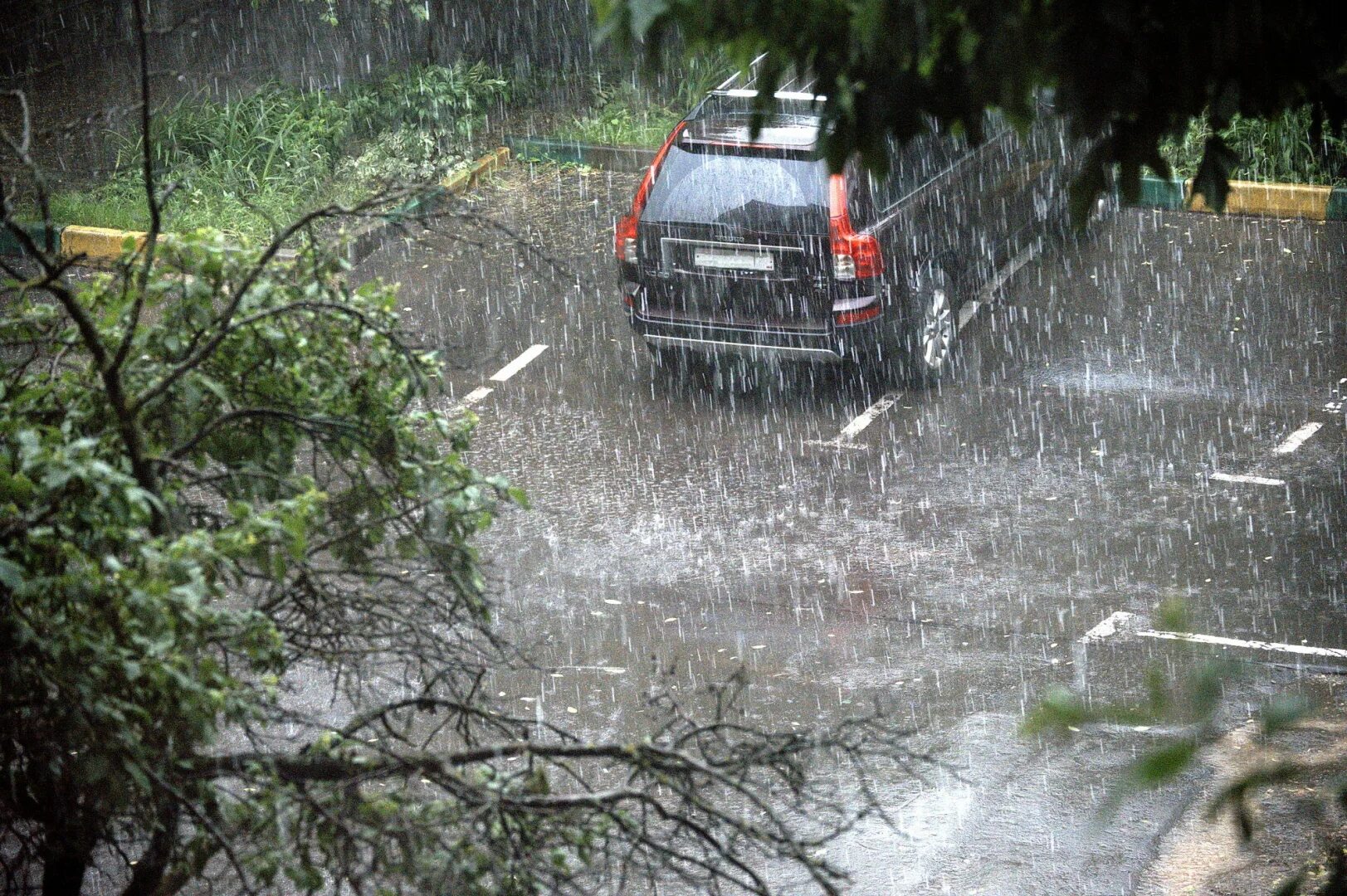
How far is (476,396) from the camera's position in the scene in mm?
10867

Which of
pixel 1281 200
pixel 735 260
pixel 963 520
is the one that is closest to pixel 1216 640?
pixel 963 520

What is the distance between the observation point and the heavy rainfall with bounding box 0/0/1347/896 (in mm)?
6461

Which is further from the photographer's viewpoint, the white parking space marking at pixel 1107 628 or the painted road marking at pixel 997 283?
the painted road marking at pixel 997 283

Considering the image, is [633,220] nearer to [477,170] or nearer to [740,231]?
[740,231]

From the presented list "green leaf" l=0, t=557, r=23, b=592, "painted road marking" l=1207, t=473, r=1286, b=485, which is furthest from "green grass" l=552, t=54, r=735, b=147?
"green leaf" l=0, t=557, r=23, b=592

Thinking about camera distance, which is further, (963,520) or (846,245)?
(846,245)

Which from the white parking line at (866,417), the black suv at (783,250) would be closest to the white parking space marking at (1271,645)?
the white parking line at (866,417)

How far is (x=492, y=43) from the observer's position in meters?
17.0

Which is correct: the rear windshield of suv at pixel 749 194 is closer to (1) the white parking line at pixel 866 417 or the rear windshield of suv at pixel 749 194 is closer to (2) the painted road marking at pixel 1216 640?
(1) the white parking line at pixel 866 417

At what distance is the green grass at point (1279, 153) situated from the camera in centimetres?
1378

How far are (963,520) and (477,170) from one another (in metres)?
7.57

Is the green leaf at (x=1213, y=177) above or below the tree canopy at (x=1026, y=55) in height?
below

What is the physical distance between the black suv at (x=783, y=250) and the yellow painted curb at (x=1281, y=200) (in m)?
3.90

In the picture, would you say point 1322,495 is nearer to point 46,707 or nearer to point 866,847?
point 866,847
